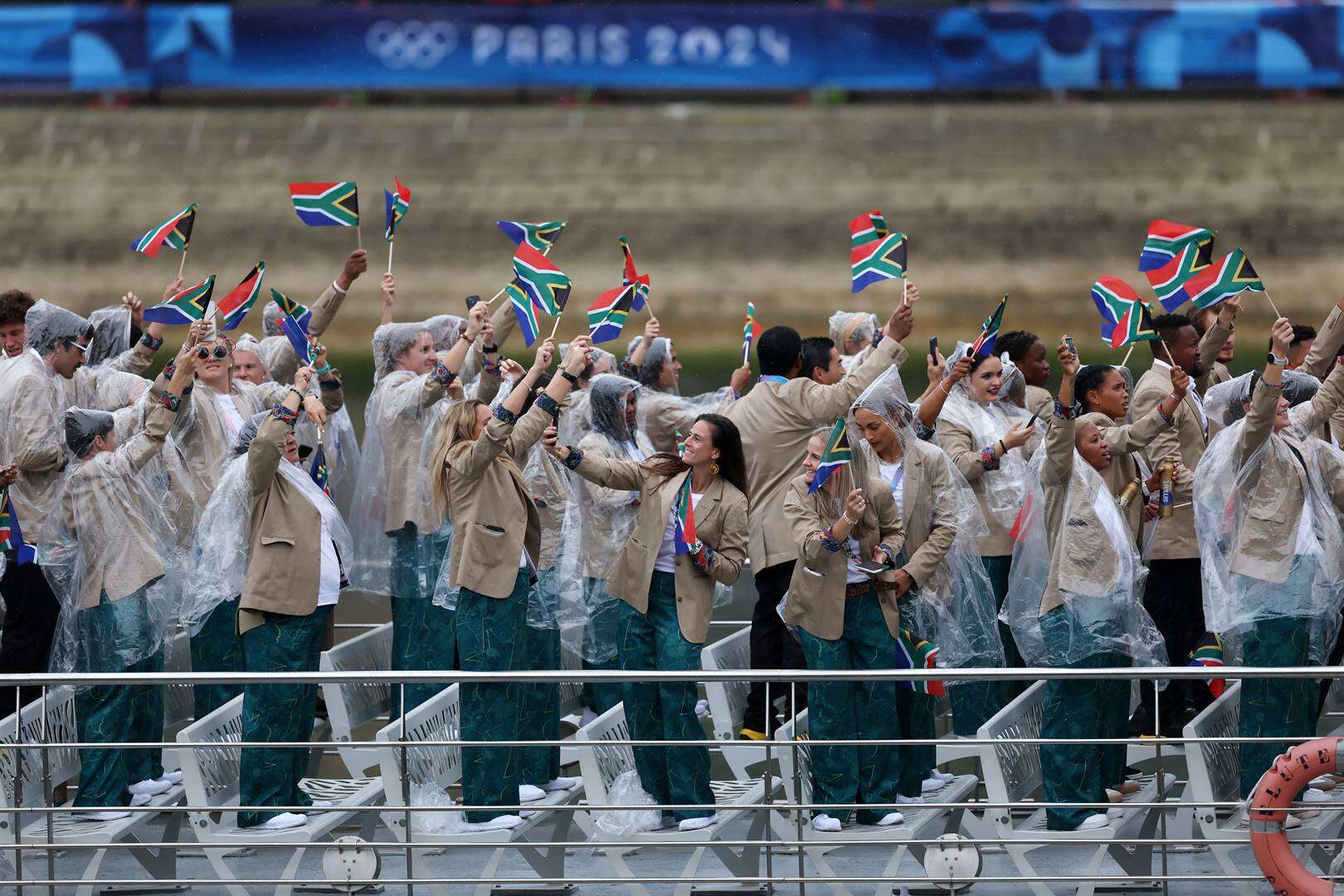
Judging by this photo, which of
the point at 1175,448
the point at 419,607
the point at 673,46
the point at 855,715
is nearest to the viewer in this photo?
the point at 855,715

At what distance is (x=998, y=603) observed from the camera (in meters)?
8.09

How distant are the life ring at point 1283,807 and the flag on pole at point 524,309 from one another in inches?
123

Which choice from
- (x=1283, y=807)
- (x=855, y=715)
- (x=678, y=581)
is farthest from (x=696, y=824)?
(x=1283, y=807)

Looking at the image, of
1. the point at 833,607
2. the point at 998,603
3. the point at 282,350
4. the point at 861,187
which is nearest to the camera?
the point at 833,607

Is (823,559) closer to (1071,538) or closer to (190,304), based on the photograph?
(1071,538)

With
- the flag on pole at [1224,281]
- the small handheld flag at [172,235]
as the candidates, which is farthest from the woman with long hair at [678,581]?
the small handheld flag at [172,235]

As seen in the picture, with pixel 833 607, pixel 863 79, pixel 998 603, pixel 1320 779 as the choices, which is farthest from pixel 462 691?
pixel 863 79

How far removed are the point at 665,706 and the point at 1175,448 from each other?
2.57 meters

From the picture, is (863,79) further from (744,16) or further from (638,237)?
(638,237)

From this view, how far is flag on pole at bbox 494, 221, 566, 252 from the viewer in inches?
315

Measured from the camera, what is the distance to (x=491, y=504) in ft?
23.2

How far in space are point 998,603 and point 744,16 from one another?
22351 mm

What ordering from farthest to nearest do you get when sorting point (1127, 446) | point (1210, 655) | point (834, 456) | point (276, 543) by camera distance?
point (1127, 446)
point (1210, 655)
point (276, 543)
point (834, 456)

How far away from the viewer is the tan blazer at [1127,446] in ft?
23.5
